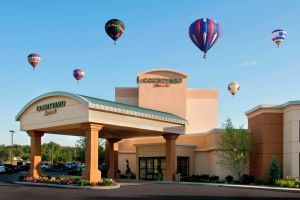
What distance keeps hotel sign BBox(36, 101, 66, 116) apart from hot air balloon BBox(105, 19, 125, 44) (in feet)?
→ 38.3

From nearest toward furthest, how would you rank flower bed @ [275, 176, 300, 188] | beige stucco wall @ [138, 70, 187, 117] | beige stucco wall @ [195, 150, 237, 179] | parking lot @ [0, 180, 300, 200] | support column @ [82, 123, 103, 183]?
parking lot @ [0, 180, 300, 200], support column @ [82, 123, 103, 183], flower bed @ [275, 176, 300, 188], beige stucco wall @ [195, 150, 237, 179], beige stucco wall @ [138, 70, 187, 117]

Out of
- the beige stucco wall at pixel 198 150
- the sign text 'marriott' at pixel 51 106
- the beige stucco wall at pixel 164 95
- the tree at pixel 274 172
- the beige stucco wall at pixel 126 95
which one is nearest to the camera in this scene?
the sign text 'marriott' at pixel 51 106

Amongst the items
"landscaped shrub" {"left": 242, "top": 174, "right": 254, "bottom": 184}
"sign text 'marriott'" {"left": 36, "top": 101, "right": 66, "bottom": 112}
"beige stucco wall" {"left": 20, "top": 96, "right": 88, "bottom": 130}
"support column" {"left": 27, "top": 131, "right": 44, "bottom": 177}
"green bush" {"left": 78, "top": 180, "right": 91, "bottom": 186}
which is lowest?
"landscaped shrub" {"left": 242, "top": 174, "right": 254, "bottom": 184}

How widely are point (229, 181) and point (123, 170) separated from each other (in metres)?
16.3

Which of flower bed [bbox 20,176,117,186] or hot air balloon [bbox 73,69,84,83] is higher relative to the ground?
hot air balloon [bbox 73,69,84,83]

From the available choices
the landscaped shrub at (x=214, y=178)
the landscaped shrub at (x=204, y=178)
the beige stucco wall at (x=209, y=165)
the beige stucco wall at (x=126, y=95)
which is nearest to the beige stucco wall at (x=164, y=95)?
the beige stucco wall at (x=126, y=95)

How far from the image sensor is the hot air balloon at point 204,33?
37.0 metres

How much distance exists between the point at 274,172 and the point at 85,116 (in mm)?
17128

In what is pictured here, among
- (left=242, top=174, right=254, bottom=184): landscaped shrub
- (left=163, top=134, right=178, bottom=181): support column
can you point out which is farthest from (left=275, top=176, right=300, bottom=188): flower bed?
(left=163, top=134, right=178, bottom=181): support column

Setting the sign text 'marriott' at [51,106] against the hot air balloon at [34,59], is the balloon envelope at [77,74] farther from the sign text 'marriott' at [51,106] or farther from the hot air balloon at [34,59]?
the sign text 'marriott' at [51,106]

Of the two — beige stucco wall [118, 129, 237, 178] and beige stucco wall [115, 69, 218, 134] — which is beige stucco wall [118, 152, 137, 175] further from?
beige stucco wall [115, 69, 218, 134]

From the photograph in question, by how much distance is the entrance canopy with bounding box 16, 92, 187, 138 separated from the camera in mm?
31969

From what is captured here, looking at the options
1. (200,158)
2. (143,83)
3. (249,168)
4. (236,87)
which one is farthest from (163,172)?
(236,87)

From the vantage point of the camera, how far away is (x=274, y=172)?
36.6 metres
